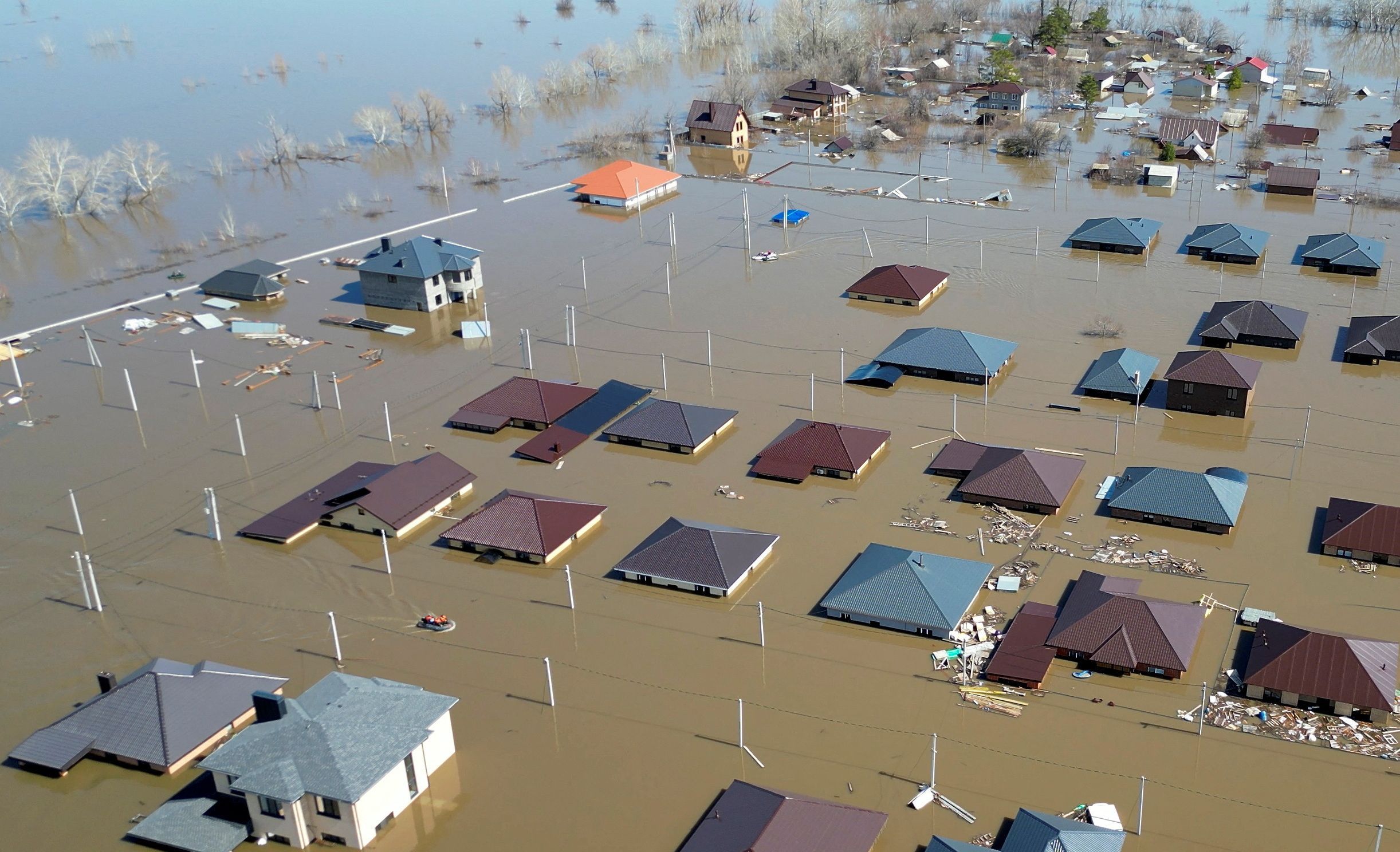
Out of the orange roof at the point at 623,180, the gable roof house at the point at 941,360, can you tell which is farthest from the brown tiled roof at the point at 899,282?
the orange roof at the point at 623,180

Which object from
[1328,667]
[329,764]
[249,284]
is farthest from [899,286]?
[329,764]

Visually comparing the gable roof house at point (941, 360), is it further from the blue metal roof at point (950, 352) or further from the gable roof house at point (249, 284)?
the gable roof house at point (249, 284)

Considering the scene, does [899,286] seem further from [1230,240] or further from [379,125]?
[379,125]

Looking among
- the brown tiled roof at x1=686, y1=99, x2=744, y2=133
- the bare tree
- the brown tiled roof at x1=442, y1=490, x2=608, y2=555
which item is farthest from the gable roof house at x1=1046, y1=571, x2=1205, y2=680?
the bare tree

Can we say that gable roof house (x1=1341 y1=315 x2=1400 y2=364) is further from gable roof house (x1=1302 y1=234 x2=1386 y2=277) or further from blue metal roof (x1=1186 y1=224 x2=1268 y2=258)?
blue metal roof (x1=1186 y1=224 x2=1268 y2=258)

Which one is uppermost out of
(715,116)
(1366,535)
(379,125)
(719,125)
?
(715,116)

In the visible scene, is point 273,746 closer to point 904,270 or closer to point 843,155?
point 904,270
